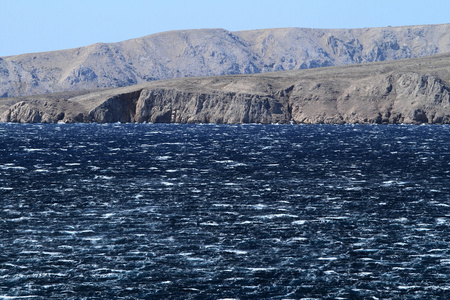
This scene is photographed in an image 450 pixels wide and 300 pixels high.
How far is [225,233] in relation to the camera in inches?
Result: 1208

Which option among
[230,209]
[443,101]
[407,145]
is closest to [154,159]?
[230,209]

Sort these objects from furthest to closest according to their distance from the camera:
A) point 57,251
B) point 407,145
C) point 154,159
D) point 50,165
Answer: point 407,145, point 154,159, point 50,165, point 57,251

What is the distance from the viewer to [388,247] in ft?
91.9

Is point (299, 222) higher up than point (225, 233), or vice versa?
point (225, 233)

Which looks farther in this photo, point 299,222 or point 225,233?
point 299,222

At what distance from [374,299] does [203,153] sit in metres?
56.9

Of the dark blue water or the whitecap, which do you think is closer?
the dark blue water

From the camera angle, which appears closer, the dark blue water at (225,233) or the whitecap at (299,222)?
the dark blue water at (225,233)

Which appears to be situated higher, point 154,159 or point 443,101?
point 154,159

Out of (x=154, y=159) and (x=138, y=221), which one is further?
(x=154, y=159)

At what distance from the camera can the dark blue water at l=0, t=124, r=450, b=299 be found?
75.4 ft

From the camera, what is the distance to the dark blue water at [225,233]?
75.4 ft

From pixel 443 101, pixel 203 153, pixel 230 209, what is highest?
pixel 230 209

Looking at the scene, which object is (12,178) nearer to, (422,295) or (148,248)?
(148,248)
